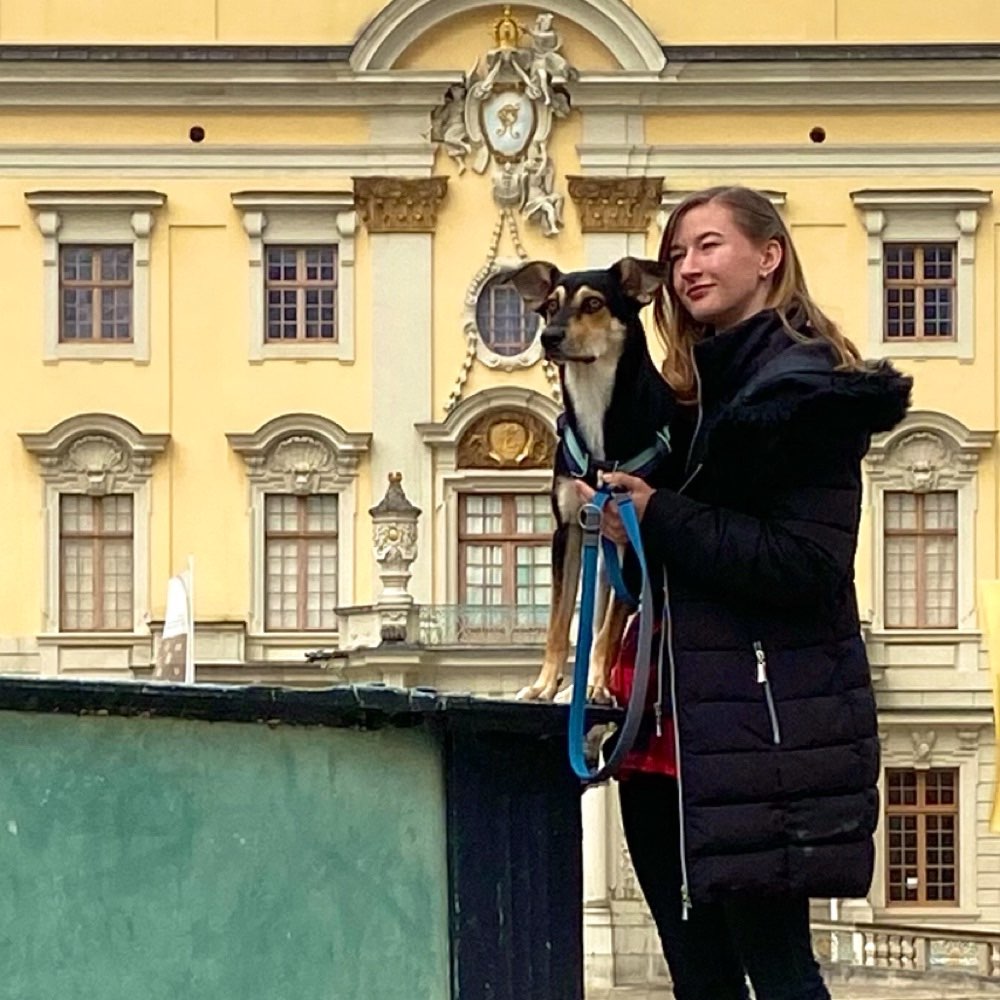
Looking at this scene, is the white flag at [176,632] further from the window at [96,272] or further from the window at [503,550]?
the window at [96,272]

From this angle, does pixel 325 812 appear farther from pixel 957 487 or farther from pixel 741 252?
pixel 957 487

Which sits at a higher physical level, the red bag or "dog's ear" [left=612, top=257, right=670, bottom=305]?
"dog's ear" [left=612, top=257, right=670, bottom=305]

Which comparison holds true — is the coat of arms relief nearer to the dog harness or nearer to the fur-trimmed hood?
the dog harness

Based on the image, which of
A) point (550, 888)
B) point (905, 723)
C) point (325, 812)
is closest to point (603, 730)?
point (550, 888)

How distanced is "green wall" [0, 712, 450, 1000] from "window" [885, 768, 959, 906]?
29.3 m

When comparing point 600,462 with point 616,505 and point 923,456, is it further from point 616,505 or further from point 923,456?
point 923,456

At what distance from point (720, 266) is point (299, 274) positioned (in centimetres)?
2899

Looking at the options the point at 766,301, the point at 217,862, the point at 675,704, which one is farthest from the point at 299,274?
the point at 217,862

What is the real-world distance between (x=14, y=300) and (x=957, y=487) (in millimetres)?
9841

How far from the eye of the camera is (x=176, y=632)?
30078 millimetres

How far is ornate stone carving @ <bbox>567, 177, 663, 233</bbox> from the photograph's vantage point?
3328cm

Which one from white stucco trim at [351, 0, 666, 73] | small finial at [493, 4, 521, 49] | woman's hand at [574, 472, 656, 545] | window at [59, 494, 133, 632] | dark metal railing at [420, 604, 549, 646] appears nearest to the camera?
woman's hand at [574, 472, 656, 545]

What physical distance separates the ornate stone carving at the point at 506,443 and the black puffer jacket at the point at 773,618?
92.8 ft

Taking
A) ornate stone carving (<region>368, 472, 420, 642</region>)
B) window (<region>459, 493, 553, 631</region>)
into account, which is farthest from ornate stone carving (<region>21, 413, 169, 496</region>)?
window (<region>459, 493, 553, 631</region>)
